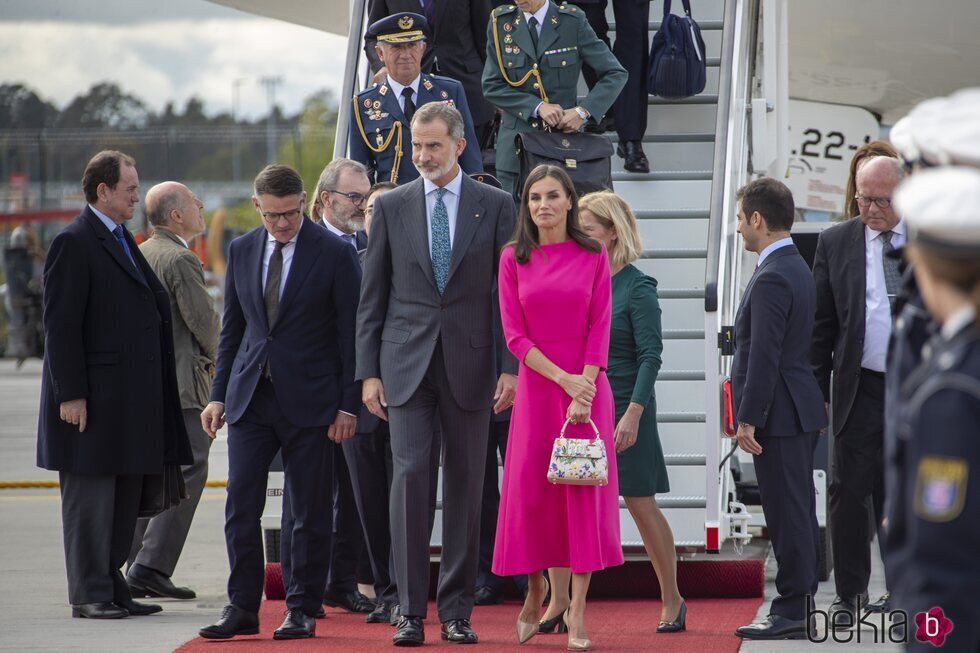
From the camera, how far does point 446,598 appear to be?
5547 mm

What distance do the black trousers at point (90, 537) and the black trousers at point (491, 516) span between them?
1.60 meters

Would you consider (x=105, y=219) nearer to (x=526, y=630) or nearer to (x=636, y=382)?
(x=636, y=382)

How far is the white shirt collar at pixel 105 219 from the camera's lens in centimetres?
655

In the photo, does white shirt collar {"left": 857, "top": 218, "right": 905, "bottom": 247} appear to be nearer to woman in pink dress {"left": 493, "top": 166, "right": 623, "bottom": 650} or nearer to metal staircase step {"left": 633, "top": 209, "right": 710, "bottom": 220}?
woman in pink dress {"left": 493, "top": 166, "right": 623, "bottom": 650}

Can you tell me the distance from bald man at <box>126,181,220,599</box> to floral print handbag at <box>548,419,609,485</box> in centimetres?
246

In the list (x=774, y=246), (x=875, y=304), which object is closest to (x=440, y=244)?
(x=774, y=246)

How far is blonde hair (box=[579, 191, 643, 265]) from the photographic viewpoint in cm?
593

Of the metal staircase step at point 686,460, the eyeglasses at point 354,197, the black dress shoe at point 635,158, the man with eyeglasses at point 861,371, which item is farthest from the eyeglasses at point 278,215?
the black dress shoe at point 635,158

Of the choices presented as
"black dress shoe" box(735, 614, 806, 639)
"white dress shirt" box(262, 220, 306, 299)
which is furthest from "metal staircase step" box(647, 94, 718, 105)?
"black dress shoe" box(735, 614, 806, 639)

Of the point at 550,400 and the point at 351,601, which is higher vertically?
the point at 550,400

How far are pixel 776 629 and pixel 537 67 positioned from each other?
3.09 metres

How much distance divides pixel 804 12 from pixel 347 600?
8.41 meters

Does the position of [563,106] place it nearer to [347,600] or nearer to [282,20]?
[347,600]

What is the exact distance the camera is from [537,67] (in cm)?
725
